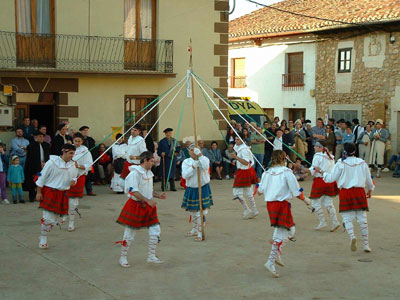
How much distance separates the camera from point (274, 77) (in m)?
30.0

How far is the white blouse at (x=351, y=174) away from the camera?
32.2ft

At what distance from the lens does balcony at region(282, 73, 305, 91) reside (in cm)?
2856

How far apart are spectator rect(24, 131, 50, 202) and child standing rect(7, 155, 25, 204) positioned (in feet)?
0.78

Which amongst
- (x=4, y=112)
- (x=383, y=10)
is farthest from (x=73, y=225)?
(x=383, y=10)

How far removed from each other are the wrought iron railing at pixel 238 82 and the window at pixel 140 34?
44.5 feet

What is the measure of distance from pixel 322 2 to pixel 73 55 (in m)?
15.7

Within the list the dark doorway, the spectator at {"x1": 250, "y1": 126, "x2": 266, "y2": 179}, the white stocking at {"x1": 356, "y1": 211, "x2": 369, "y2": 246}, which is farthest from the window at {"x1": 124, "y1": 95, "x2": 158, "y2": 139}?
the white stocking at {"x1": 356, "y1": 211, "x2": 369, "y2": 246}

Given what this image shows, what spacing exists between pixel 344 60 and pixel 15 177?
53.2 feet

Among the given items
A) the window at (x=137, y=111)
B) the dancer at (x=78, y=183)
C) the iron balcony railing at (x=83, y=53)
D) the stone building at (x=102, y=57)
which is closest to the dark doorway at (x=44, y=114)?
the stone building at (x=102, y=57)

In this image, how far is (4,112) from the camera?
53.7 feet

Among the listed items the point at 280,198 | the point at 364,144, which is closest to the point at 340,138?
the point at 364,144

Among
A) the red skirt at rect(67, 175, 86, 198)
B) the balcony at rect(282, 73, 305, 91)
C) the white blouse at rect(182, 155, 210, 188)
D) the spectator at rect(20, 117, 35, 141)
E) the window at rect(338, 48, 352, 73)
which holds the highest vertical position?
the window at rect(338, 48, 352, 73)

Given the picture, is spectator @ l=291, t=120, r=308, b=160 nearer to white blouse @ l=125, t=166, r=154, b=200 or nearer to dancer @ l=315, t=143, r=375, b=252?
dancer @ l=315, t=143, r=375, b=252

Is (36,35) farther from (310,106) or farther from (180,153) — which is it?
(310,106)
